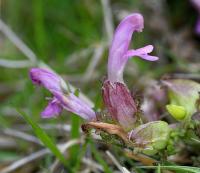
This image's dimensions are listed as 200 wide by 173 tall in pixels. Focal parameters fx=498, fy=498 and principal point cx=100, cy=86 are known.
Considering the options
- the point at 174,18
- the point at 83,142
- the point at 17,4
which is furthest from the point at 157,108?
the point at 17,4

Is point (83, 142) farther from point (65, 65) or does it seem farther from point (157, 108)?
point (65, 65)

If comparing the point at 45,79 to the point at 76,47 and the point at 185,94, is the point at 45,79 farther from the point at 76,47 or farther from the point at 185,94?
the point at 76,47

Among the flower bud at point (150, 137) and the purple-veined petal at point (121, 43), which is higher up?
the purple-veined petal at point (121, 43)

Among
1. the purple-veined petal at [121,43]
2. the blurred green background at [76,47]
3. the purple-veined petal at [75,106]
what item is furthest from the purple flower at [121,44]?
the blurred green background at [76,47]

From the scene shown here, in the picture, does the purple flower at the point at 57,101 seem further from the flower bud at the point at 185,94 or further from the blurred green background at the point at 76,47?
the blurred green background at the point at 76,47

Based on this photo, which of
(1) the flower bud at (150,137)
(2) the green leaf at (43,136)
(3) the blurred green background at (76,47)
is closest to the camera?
(1) the flower bud at (150,137)

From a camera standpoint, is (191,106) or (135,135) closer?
(135,135)

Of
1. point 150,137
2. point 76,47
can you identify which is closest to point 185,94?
point 150,137
